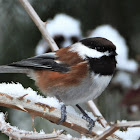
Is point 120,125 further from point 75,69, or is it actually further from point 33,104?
point 75,69

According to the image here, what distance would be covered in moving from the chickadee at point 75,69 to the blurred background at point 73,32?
280 millimetres

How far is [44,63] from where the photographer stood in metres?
2.06

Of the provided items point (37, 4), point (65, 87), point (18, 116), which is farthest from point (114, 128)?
point (37, 4)

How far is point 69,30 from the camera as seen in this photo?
2350 mm

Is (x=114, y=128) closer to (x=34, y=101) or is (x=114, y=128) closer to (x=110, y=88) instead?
(x=34, y=101)

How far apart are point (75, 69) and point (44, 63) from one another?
0.23 meters

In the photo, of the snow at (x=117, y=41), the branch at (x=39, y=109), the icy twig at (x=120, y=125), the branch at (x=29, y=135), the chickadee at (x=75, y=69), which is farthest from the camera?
the snow at (x=117, y=41)

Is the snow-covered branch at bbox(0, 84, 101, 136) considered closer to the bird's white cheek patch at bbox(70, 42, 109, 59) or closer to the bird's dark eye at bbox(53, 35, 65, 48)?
the bird's white cheek patch at bbox(70, 42, 109, 59)

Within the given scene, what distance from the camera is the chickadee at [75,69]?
1.88 meters

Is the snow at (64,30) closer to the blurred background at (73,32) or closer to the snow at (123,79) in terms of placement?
the blurred background at (73,32)

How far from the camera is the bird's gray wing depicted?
201 cm

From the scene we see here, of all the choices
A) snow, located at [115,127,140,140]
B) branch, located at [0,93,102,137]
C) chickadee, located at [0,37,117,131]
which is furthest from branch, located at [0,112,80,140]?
chickadee, located at [0,37,117,131]

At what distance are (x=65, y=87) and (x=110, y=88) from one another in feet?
Answer: 1.80

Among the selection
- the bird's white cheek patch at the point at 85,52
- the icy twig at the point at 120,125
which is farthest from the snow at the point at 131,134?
the bird's white cheek patch at the point at 85,52
